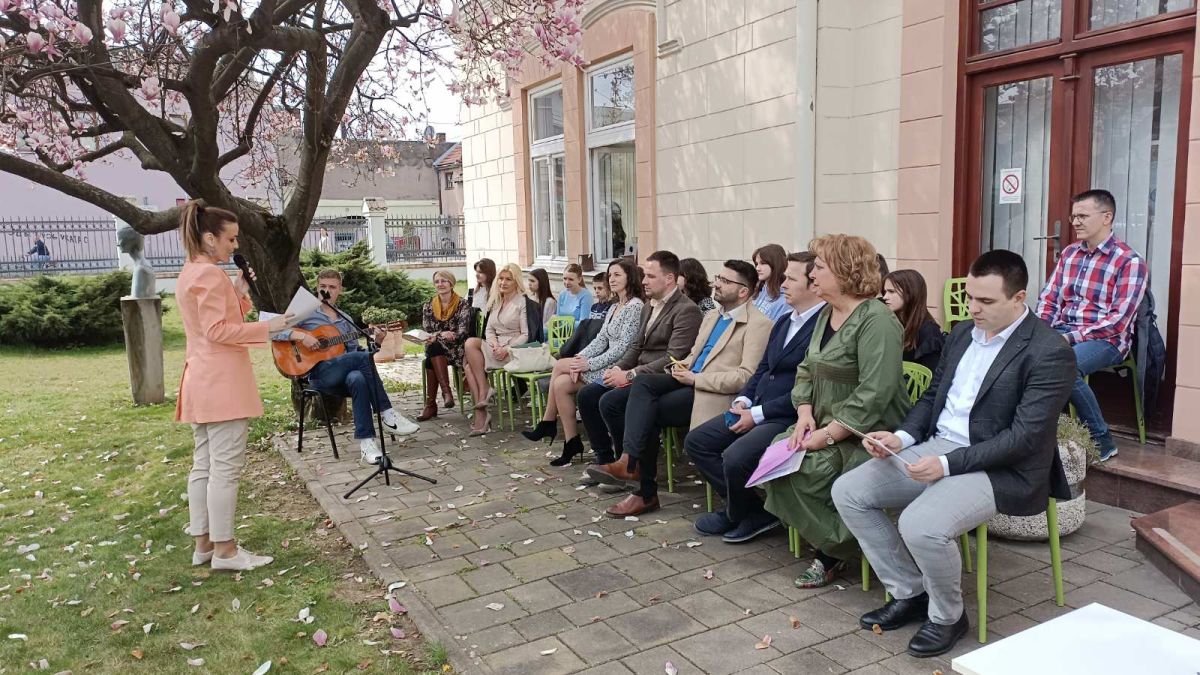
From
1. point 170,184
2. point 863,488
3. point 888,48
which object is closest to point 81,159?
point 888,48

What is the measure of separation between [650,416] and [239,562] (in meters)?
2.26

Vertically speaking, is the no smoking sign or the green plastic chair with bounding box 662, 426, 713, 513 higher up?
the no smoking sign

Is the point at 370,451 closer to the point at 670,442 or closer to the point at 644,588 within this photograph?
the point at 670,442

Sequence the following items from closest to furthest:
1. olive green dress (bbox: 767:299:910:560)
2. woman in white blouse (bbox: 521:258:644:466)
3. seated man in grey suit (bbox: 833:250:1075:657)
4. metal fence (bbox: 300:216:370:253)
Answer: seated man in grey suit (bbox: 833:250:1075:657), olive green dress (bbox: 767:299:910:560), woman in white blouse (bbox: 521:258:644:466), metal fence (bbox: 300:216:370:253)

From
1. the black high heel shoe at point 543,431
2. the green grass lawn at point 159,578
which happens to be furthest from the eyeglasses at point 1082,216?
the green grass lawn at point 159,578

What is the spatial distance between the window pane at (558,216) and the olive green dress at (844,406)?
7.06 m

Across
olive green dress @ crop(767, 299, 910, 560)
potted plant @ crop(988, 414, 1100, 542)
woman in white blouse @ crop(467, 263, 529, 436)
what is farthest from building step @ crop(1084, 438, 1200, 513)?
woman in white blouse @ crop(467, 263, 529, 436)

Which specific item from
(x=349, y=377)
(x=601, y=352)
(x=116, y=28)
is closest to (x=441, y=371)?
(x=349, y=377)

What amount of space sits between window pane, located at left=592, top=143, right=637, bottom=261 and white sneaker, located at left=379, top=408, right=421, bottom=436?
11.9 feet

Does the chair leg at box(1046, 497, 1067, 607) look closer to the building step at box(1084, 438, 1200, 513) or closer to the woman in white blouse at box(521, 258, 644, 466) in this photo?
the building step at box(1084, 438, 1200, 513)

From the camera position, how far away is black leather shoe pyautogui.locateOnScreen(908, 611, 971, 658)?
3033mm

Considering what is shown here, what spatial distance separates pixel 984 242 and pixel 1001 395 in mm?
2945

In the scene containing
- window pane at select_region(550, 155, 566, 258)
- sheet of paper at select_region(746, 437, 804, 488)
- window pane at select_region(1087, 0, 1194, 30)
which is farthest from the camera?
window pane at select_region(550, 155, 566, 258)

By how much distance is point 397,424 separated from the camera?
666cm
